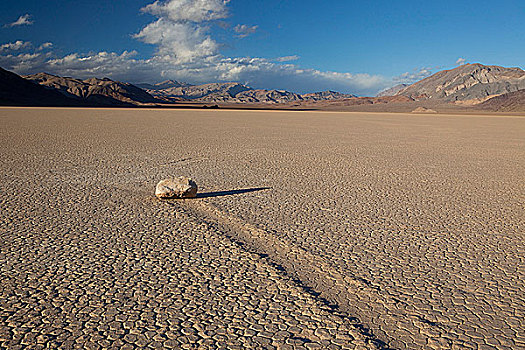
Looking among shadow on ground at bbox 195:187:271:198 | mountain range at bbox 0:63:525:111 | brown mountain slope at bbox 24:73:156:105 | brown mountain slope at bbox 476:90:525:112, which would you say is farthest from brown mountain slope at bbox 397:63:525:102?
shadow on ground at bbox 195:187:271:198

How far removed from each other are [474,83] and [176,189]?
166 meters

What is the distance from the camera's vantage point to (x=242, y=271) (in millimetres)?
3906

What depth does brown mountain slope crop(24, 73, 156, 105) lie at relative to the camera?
4908 inches

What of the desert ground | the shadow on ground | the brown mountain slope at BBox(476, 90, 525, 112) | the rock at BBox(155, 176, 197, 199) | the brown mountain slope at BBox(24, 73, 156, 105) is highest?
the brown mountain slope at BBox(24, 73, 156, 105)

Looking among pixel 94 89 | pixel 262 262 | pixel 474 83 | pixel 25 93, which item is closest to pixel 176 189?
pixel 262 262

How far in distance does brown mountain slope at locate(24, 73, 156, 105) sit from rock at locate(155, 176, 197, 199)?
116 m

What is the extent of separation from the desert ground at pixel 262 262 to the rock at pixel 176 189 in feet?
0.41

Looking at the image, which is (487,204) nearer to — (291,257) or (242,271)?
(291,257)

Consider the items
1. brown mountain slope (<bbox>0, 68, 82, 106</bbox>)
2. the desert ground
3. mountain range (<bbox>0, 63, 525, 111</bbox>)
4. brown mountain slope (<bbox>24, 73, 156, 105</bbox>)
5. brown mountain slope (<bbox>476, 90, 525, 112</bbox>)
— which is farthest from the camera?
brown mountain slope (<bbox>24, 73, 156, 105</bbox>)

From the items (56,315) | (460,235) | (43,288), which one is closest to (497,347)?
(460,235)

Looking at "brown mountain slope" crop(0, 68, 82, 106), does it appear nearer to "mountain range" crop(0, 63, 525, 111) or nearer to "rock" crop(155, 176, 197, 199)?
"mountain range" crop(0, 63, 525, 111)

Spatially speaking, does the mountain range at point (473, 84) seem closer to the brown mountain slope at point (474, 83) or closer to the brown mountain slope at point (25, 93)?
the brown mountain slope at point (474, 83)

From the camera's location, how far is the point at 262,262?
412 cm

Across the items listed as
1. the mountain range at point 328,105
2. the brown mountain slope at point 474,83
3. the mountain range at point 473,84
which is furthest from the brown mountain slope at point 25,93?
the brown mountain slope at point 474,83
